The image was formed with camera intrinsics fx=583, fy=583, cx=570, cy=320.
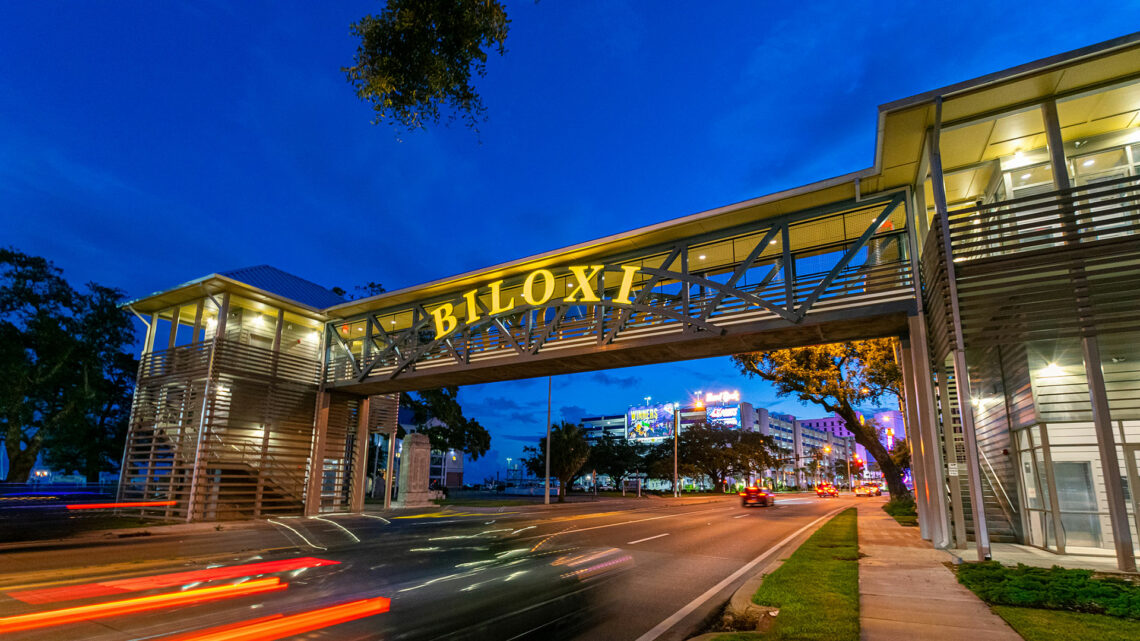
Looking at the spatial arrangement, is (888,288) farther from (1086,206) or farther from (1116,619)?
(1116,619)

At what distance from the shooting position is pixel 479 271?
20.9 metres

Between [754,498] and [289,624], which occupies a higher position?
[289,624]

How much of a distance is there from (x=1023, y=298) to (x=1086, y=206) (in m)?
1.82

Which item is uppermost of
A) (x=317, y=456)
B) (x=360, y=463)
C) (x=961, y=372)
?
(x=961, y=372)

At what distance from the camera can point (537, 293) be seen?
22.2 meters

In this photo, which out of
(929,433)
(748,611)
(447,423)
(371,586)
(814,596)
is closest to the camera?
(748,611)

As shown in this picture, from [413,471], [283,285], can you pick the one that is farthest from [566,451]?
[283,285]

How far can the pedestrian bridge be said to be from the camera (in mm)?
14977

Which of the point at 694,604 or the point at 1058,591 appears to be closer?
the point at 1058,591

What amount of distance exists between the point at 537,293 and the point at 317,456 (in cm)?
1184

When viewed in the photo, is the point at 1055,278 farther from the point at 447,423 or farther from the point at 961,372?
the point at 447,423

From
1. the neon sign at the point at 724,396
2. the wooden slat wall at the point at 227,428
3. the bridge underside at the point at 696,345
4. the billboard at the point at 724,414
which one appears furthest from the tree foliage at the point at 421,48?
the billboard at the point at 724,414

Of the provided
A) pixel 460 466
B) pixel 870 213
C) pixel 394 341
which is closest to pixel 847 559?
pixel 870 213

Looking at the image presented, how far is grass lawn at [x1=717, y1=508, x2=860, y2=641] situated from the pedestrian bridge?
233 inches
